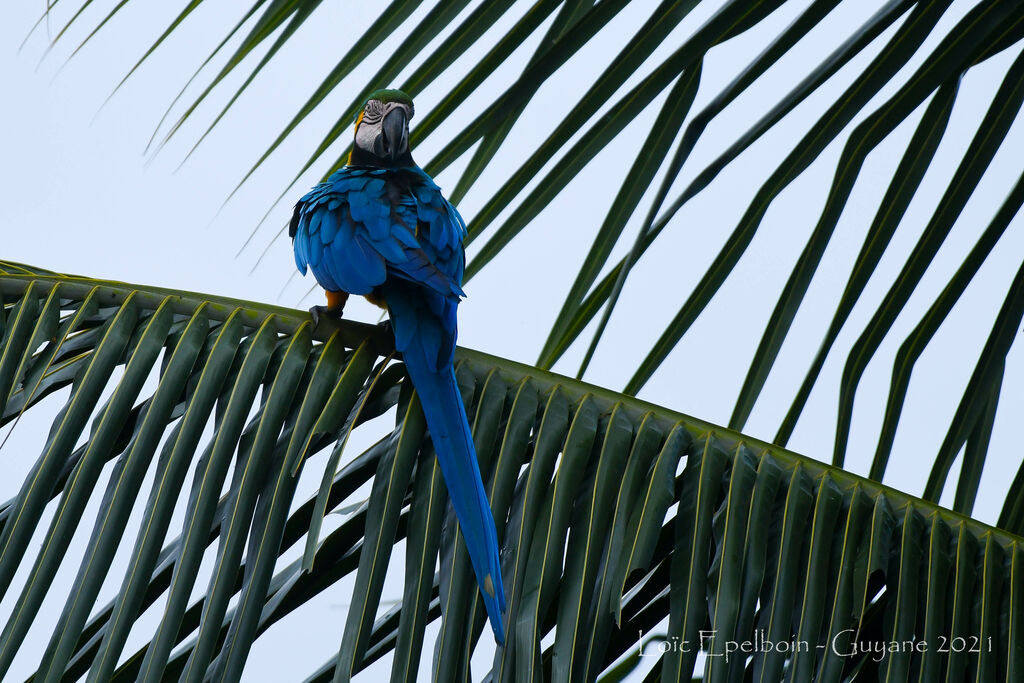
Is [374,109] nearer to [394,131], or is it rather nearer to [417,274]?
[394,131]

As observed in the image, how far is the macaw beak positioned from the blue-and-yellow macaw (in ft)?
0.77

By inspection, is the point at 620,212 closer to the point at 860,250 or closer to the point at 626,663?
the point at 860,250

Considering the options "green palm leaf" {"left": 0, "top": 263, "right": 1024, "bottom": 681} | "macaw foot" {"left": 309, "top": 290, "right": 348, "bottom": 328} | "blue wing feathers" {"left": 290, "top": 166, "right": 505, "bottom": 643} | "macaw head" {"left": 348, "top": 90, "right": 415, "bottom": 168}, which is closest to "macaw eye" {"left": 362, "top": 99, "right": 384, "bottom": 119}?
"macaw head" {"left": 348, "top": 90, "right": 415, "bottom": 168}

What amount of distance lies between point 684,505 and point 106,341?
0.68 metres

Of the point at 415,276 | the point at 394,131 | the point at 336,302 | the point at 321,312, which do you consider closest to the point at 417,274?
the point at 415,276

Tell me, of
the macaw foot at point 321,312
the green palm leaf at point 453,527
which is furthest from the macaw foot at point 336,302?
the green palm leaf at point 453,527

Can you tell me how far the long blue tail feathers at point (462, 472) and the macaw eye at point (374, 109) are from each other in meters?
0.74

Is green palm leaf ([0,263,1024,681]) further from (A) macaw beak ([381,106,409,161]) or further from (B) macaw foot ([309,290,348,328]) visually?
(A) macaw beak ([381,106,409,161])

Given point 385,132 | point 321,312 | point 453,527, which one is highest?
point 385,132

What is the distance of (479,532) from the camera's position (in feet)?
3.14

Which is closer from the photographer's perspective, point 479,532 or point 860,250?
point 479,532

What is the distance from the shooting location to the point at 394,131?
1722 millimetres

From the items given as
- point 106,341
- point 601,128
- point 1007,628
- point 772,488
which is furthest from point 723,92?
point 106,341

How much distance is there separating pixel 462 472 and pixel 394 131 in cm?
89
